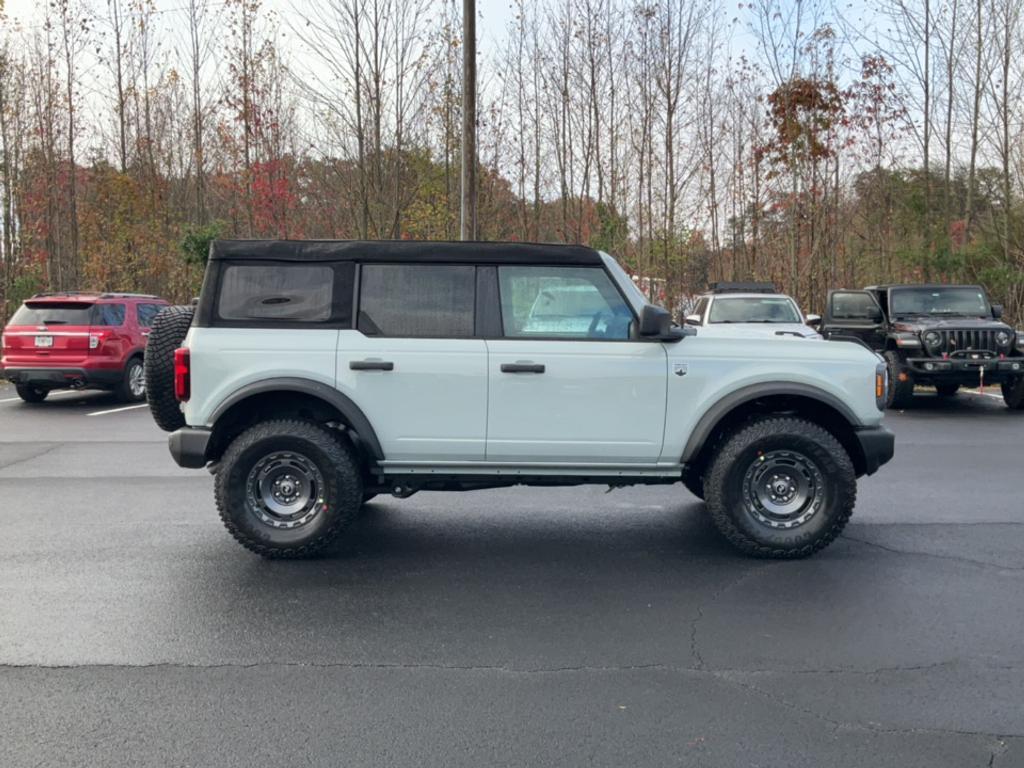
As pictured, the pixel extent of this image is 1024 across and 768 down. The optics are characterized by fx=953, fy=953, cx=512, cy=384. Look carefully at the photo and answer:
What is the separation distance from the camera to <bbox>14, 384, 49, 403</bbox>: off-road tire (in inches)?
591

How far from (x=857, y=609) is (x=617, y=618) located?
1.28m

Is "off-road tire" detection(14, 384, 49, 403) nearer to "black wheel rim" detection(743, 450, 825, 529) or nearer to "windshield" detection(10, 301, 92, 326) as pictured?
"windshield" detection(10, 301, 92, 326)

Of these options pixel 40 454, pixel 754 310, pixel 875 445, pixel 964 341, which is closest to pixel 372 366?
pixel 875 445

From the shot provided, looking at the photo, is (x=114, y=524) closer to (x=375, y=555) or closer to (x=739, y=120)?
(x=375, y=555)

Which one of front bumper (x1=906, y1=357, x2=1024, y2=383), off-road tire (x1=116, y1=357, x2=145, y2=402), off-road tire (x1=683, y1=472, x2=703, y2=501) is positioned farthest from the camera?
off-road tire (x1=116, y1=357, x2=145, y2=402)

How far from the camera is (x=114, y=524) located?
6914 mm

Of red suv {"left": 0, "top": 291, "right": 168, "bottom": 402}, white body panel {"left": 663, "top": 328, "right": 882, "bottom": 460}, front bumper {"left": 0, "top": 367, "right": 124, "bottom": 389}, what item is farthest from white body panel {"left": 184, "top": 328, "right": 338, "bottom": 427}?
front bumper {"left": 0, "top": 367, "right": 124, "bottom": 389}

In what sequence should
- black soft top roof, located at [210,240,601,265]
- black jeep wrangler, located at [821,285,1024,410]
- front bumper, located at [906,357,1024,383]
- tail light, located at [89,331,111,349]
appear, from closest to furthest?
black soft top roof, located at [210,240,601,265], front bumper, located at [906,357,1024,383], black jeep wrangler, located at [821,285,1024,410], tail light, located at [89,331,111,349]

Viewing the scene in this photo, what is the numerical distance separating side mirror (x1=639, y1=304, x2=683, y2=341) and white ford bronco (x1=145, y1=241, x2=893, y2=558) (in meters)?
0.02

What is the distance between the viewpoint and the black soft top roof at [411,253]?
20.0 feet

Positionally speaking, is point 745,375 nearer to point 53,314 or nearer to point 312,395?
A: point 312,395

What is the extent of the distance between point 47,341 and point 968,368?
1355cm

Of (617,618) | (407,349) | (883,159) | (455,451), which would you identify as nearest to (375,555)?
(455,451)

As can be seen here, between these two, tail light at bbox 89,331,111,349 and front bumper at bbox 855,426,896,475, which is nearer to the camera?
front bumper at bbox 855,426,896,475
